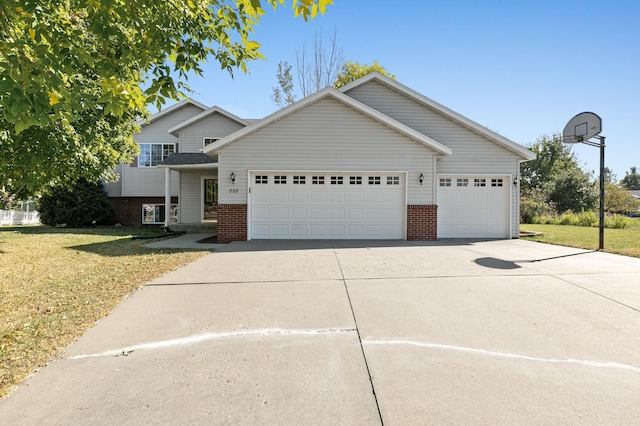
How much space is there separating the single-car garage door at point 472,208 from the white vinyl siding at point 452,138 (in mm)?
322

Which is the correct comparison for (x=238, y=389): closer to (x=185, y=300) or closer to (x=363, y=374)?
(x=363, y=374)

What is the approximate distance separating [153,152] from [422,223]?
15.4 meters

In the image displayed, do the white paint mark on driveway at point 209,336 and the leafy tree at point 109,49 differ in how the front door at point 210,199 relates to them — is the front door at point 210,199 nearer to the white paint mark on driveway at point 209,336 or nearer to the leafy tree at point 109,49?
the leafy tree at point 109,49

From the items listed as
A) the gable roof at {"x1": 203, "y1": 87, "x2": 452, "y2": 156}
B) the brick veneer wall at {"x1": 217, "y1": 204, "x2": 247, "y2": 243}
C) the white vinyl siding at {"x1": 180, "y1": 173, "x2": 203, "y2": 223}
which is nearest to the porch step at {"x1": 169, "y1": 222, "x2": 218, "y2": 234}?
the white vinyl siding at {"x1": 180, "y1": 173, "x2": 203, "y2": 223}

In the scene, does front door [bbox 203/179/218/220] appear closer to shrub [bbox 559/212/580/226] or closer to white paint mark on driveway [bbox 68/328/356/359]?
white paint mark on driveway [bbox 68/328/356/359]

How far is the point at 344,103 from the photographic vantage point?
11422 millimetres

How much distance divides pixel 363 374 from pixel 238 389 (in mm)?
1051

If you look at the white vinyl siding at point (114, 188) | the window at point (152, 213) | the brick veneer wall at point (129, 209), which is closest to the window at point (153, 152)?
the white vinyl siding at point (114, 188)

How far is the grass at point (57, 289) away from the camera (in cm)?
317

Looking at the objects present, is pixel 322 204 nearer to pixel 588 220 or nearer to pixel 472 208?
pixel 472 208

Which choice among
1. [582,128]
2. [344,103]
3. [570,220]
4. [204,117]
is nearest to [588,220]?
[570,220]

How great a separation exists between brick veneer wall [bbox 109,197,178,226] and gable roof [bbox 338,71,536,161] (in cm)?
1363

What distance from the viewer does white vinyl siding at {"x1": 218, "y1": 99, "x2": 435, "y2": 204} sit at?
11.2m

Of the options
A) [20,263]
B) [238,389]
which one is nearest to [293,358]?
[238,389]
